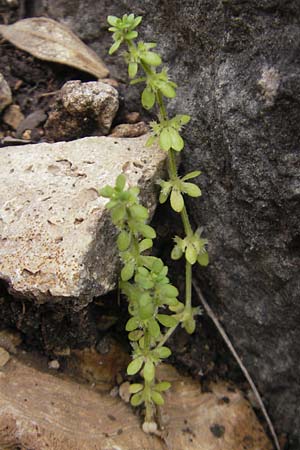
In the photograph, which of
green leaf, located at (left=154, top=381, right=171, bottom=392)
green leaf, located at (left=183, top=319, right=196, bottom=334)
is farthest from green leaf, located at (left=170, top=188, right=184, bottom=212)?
green leaf, located at (left=154, top=381, right=171, bottom=392)

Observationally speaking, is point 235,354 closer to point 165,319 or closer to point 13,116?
point 165,319

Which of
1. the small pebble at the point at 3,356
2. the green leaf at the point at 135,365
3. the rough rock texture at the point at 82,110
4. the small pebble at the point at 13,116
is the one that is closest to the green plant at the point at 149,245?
the green leaf at the point at 135,365

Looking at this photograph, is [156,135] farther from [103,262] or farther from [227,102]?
[103,262]

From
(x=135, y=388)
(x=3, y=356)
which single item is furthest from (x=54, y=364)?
(x=135, y=388)

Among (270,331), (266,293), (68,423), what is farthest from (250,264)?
(68,423)

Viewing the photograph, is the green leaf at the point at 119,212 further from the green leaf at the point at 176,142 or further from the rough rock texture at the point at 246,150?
the rough rock texture at the point at 246,150

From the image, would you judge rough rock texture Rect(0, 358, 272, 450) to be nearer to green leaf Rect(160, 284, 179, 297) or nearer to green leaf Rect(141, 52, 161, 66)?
green leaf Rect(160, 284, 179, 297)
